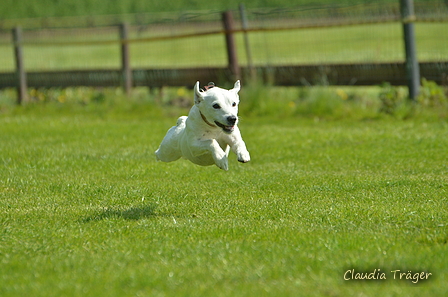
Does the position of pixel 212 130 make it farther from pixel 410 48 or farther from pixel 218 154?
pixel 410 48

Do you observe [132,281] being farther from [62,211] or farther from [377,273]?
[62,211]

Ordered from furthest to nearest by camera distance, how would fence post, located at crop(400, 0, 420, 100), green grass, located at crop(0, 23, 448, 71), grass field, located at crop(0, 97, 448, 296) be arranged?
green grass, located at crop(0, 23, 448, 71)
fence post, located at crop(400, 0, 420, 100)
grass field, located at crop(0, 97, 448, 296)

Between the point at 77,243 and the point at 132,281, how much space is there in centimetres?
119

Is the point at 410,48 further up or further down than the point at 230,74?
further up

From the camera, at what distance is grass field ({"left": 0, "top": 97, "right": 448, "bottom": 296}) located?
474cm

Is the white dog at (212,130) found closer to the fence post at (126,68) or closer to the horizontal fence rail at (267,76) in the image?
the horizontal fence rail at (267,76)

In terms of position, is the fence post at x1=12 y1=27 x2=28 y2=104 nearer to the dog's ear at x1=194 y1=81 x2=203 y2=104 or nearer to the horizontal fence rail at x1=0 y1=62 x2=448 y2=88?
the horizontal fence rail at x1=0 y1=62 x2=448 y2=88

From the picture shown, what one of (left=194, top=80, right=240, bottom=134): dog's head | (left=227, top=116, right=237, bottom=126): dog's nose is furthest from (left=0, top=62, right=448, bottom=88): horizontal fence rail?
(left=227, top=116, right=237, bottom=126): dog's nose

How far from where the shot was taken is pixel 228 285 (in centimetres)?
461

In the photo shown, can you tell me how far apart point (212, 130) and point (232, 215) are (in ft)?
2.70

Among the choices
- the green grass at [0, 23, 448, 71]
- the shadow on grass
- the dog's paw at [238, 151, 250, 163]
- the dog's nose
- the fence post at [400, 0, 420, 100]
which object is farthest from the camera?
the green grass at [0, 23, 448, 71]

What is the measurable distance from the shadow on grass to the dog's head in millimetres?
1106

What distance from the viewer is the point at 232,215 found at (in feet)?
21.8

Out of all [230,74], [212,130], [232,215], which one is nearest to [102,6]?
[230,74]
